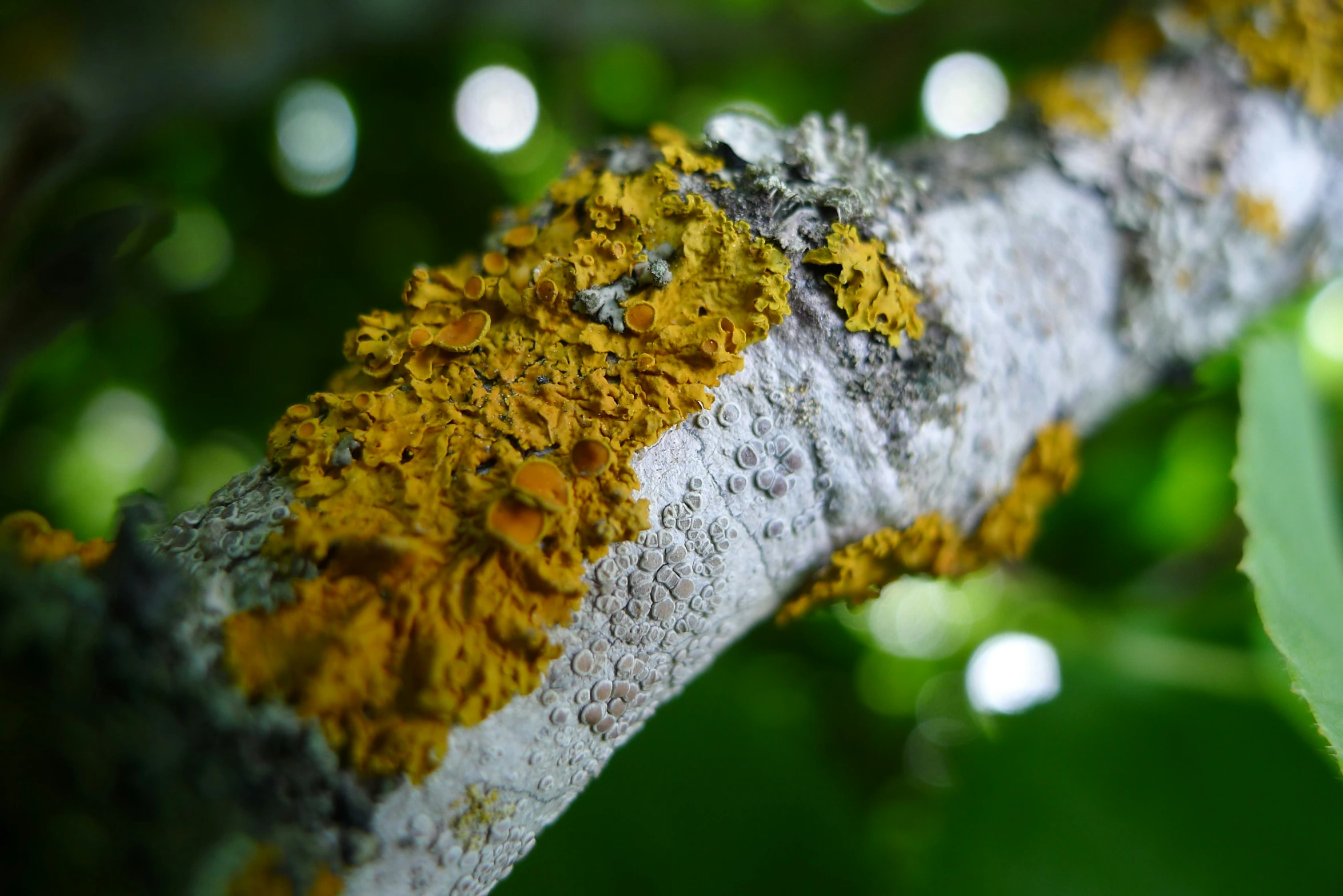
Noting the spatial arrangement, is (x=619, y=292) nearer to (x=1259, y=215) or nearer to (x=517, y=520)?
(x=517, y=520)

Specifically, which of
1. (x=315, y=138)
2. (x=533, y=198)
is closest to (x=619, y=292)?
(x=533, y=198)

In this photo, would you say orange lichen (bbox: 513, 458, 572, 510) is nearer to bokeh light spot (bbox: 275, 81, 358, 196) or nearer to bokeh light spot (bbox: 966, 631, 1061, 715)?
bokeh light spot (bbox: 966, 631, 1061, 715)

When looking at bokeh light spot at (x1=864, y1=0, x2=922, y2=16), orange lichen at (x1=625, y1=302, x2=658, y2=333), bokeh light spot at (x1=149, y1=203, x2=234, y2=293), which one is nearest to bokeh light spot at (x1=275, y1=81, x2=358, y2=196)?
bokeh light spot at (x1=149, y1=203, x2=234, y2=293)

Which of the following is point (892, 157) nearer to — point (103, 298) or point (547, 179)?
point (103, 298)

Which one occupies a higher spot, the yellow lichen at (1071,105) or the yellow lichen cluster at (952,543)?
the yellow lichen at (1071,105)

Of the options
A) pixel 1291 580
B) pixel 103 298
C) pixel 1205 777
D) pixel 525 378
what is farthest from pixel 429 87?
pixel 1205 777

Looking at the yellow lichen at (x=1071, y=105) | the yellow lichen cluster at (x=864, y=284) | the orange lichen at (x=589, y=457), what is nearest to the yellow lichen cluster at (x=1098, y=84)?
the yellow lichen at (x=1071, y=105)

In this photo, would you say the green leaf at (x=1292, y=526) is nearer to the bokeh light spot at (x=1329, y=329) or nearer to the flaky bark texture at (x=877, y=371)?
the flaky bark texture at (x=877, y=371)

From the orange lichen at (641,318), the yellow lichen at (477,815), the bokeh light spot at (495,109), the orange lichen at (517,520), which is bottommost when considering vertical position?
the yellow lichen at (477,815)
